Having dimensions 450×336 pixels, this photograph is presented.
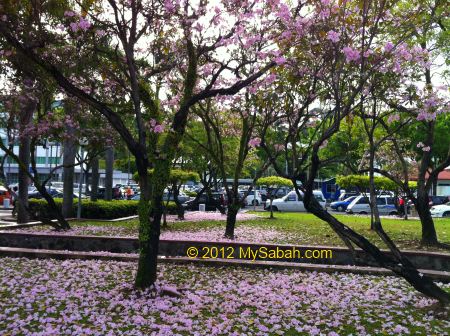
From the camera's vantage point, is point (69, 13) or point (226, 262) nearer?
point (69, 13)

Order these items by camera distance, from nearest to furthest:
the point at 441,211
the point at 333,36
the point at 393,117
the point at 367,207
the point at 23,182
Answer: the point at 333,36
the point at 393,117
the point at 23,182
the point at 441,211
the point at 367,207

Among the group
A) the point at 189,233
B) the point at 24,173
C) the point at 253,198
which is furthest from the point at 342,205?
the point at 24,173

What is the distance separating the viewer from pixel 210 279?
23.9 ft

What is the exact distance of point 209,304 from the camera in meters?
5.96

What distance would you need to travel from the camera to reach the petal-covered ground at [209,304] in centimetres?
499

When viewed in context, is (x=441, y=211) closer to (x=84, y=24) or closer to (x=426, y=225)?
(x=426, y=225)

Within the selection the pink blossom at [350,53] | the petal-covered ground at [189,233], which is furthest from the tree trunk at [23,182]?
the pink blossom at [350,53]

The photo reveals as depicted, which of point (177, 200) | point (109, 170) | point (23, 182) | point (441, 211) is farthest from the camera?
point (441, 211)

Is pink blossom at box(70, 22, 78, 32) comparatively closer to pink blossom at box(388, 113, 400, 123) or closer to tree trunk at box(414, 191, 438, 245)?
pink blossom at box(388, 113, 400, 123)

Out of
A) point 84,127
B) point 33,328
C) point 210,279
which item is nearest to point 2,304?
point 33,328

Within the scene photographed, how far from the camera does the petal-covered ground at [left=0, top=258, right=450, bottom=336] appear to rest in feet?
16.4

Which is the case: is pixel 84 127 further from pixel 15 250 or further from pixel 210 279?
pixel 210 279

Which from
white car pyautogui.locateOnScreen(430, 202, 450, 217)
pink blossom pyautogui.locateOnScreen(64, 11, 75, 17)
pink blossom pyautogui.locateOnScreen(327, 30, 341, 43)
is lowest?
white car pyautogui.locateOnScreen(430, 202, 450, 217)

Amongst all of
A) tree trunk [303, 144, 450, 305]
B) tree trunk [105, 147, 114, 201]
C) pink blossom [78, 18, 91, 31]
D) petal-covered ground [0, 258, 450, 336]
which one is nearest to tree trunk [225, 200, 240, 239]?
petal-covered ground [0, 258, 450, 336]
